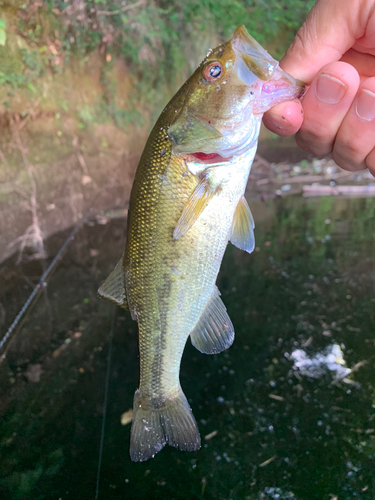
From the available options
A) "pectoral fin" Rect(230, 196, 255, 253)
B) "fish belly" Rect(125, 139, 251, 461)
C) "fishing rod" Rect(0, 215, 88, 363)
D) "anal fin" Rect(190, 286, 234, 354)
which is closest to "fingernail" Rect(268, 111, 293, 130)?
"fish belly" Rect(125, 139, 251, 461)

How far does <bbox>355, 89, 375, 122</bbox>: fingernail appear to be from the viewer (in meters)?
1.43

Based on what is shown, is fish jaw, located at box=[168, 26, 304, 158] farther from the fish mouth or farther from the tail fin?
the tail fin

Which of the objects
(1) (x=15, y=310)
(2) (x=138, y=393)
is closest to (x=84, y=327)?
(1) (x=15, y=310)

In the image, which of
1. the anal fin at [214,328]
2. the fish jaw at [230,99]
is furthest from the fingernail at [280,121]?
the anal fin at [214,328]

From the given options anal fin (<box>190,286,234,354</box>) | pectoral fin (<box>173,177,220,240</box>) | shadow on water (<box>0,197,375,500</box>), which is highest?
pectoral fin (<box>173,177,220,240</box>)

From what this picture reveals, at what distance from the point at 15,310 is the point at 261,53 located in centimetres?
333

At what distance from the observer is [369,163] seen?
1687 millimetres

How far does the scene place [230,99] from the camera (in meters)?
1.36

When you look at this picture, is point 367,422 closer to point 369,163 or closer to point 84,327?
point 369,163

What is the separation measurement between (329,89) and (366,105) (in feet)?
0.59

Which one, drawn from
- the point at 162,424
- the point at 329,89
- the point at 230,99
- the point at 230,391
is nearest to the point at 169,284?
the point at 162,424

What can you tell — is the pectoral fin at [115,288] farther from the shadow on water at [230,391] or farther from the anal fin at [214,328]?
the shadow on water at [230,391]

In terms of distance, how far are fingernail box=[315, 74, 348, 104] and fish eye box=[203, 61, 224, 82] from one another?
1.41 feet

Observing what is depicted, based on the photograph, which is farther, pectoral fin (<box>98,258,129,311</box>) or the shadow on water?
the shadow on water
